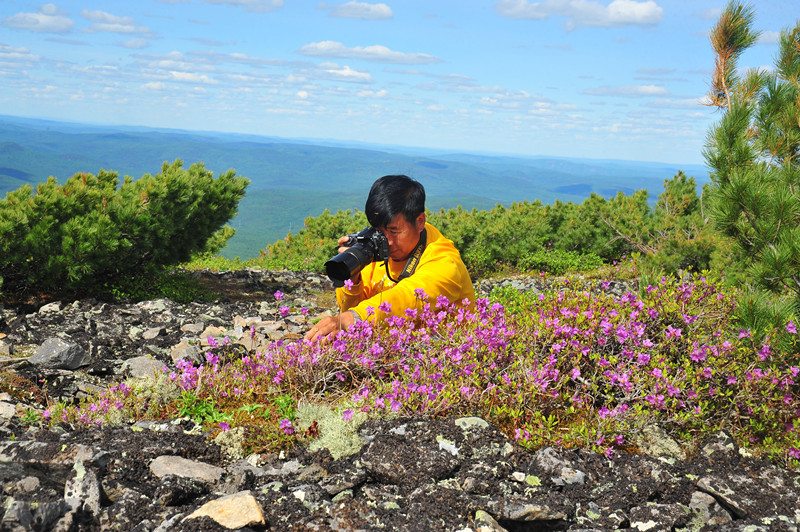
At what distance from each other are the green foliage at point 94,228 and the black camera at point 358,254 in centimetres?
438

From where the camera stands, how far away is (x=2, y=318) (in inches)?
262

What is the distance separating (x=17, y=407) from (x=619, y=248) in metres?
12.7

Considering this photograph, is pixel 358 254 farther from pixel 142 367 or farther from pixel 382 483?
pixel 142 367

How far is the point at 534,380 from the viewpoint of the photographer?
382cm

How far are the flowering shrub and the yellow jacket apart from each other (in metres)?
0.13

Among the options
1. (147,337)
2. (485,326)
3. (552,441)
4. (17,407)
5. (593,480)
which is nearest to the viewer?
(593,480)

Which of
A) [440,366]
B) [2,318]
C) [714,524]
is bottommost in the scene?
[2,318]

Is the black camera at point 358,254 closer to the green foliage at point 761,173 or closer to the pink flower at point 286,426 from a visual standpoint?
the pink flower at point 286,426

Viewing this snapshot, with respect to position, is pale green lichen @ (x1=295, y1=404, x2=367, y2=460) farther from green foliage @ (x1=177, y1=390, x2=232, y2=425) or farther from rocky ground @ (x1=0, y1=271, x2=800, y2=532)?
green foliage @ (x1=177, y1=390, x2=232, y2=425)

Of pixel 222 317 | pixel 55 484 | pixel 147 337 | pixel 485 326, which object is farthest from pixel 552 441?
pixel 222 317

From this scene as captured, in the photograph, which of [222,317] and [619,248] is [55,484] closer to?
[222,317]

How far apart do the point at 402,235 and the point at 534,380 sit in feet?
5.10

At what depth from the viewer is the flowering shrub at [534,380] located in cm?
369

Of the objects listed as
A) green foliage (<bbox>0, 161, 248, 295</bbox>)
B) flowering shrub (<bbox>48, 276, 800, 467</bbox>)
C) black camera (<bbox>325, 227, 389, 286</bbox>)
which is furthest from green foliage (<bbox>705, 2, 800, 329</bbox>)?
green foliage (<bbox>0, 161, 248, 295</bbox>)
